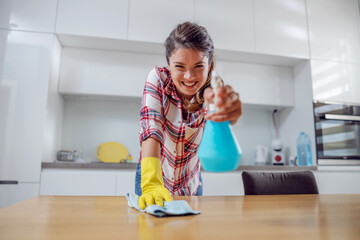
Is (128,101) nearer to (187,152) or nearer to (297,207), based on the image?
(187,152)

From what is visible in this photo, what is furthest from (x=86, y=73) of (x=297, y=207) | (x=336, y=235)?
(x=336, y=235)

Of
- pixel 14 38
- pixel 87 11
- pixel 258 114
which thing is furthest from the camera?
pixel 258 114

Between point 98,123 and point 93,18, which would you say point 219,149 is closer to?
point 93,18

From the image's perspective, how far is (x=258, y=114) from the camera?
2.91 meters

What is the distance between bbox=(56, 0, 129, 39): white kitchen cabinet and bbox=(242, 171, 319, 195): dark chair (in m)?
1.57

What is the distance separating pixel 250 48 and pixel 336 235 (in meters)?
2.16

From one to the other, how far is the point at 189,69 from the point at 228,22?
6.18 ft

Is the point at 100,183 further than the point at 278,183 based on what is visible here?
Yes

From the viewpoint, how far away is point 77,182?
1953mm

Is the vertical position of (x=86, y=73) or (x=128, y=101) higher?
(x=86, y=73)

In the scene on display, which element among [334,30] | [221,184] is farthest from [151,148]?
[334,30]

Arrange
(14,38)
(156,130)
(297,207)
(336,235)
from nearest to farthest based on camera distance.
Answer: (336,235) → (297,207) → (156,130) → (14,38)

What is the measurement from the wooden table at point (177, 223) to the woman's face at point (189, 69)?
0.35 m

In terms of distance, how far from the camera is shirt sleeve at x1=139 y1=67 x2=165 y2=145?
3.08 feet
